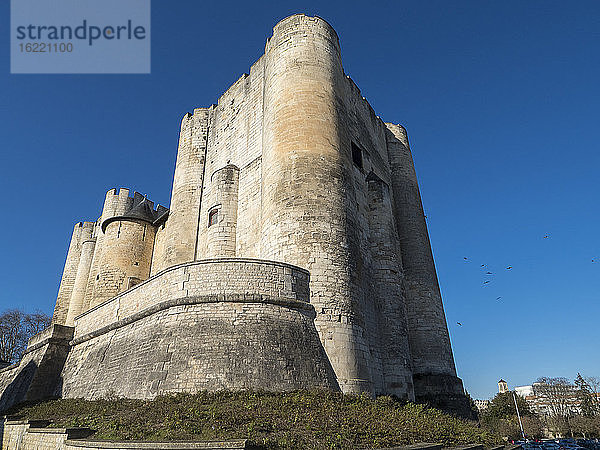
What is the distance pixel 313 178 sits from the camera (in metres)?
15.3

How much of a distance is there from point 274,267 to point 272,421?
5.39 meters

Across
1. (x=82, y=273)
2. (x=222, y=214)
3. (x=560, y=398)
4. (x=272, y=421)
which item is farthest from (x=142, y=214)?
(x=560, y=398)

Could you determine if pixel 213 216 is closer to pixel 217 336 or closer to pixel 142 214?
pixel 217 336

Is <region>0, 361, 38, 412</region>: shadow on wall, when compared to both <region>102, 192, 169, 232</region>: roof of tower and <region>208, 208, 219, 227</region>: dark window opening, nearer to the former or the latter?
<region>208, 208, 219, 227</region>: dark window opening

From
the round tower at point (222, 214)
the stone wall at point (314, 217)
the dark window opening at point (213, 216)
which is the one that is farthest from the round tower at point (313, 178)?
the dark window opening at point (213, 216)

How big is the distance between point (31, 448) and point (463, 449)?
33.1 ft

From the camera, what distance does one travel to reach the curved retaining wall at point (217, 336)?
10547mm

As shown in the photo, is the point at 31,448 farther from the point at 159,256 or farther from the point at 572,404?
the point at 572,404

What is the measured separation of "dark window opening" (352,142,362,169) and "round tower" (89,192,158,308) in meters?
15.3

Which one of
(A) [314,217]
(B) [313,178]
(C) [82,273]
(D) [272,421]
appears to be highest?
(C) [82,273]

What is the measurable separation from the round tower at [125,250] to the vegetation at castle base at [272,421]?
47.1 ft

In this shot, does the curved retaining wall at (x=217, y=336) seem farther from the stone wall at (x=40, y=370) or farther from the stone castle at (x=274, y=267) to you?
the stone wall at (x=40, y=370)

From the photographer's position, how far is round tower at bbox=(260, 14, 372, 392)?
42.5 feet

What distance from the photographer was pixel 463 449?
27.9ft
